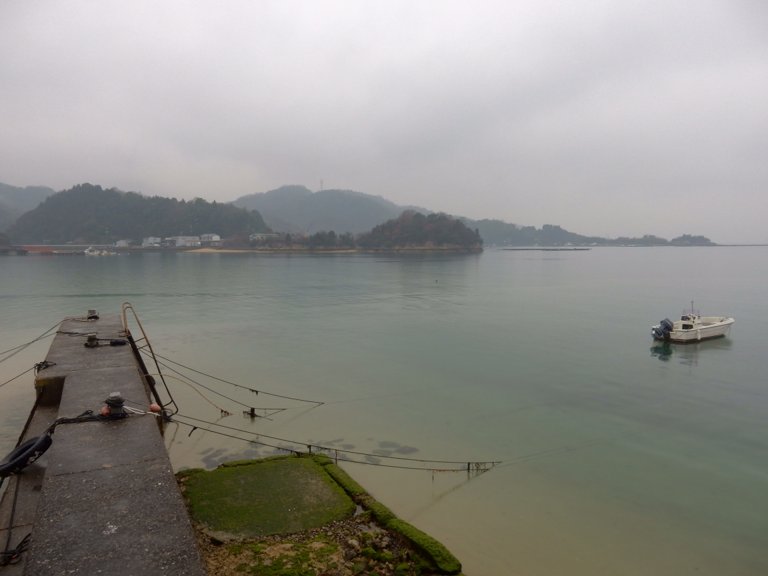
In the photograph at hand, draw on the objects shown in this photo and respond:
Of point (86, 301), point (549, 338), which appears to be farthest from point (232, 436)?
point (86, 301)

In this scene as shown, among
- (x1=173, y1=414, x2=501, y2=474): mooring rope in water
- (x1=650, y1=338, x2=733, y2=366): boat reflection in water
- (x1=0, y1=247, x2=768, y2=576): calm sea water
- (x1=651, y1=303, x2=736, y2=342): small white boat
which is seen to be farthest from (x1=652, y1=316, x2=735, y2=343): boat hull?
(x1=173, y1=414, x2=501, y2=474): mooring rope in water

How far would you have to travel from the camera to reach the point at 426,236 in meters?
191

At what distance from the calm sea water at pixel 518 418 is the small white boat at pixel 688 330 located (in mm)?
803

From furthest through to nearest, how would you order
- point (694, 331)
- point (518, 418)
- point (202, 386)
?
1. point (694, 331)
2. point (202, 386)
3. point (518, 418)

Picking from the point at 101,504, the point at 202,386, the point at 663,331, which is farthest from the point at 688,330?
the point at 101,504

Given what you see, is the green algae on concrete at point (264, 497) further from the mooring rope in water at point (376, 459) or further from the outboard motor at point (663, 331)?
the outboard motor at point (663, 331)

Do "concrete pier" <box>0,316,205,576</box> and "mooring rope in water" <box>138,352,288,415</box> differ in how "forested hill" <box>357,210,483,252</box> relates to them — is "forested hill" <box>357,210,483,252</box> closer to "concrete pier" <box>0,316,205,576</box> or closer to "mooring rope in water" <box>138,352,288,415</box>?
"mooring rope in water" <box>138,352,288,415</box>

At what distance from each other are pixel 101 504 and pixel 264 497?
3741 millimetres

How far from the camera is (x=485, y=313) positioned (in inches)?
1458

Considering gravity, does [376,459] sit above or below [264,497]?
below

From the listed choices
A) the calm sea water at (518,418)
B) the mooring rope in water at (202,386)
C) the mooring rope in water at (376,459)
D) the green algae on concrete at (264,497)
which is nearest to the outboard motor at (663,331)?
the calm sea water at (518,418)

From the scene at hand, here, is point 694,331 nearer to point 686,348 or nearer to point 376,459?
point 686,348

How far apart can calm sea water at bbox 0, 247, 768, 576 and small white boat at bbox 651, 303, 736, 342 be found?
2.64ft

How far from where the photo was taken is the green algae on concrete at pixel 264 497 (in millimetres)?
7855
